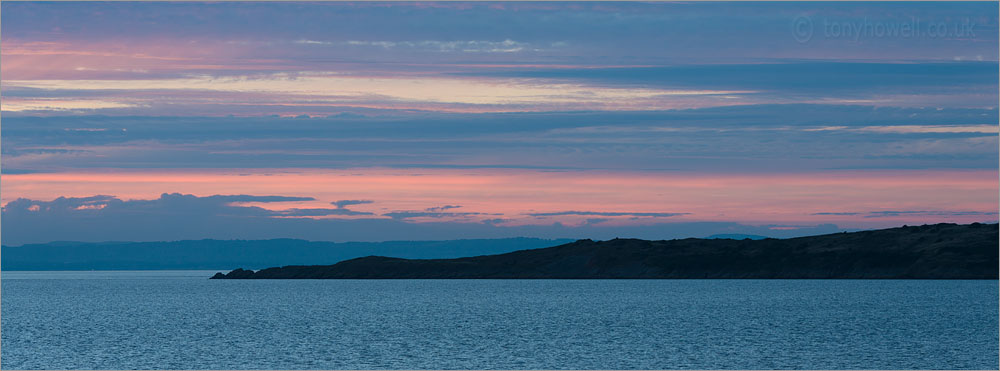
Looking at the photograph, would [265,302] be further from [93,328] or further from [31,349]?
[31,349]

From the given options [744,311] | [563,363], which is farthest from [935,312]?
[563,363]

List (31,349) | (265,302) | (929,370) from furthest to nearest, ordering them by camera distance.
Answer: (265,302) → (31,349) → (929,370)

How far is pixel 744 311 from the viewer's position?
149125 millimetres

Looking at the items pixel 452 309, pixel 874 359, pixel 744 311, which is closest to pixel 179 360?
pixel 874 359

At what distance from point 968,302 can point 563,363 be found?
354 ft

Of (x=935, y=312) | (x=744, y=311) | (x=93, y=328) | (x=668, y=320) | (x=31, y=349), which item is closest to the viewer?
(x=31, y=349)

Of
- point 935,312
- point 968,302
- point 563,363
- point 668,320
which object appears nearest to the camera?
point 563,363

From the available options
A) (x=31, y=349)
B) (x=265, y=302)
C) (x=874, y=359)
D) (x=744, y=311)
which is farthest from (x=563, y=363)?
(x=265, y=302)

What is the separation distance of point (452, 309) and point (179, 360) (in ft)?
249

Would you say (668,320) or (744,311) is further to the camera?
(744,311)

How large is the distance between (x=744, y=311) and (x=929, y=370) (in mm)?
73768

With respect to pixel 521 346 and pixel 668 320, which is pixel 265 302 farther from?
pixel 521 346

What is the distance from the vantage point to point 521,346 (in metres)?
93.5

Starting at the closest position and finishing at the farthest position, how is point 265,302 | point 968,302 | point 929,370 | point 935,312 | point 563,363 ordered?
point 929,370 < point 563,363 < point 935,312 < point 968,302 < point 265,302
